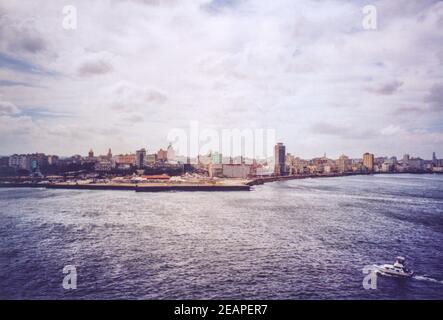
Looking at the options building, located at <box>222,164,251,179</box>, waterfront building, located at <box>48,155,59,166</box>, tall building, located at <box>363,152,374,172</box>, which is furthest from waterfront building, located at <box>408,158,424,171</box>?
waterfront building, located at <box>48,155,59,166</box>

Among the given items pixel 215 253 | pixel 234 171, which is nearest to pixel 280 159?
pixel 234 171

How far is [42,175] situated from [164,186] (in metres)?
9.48

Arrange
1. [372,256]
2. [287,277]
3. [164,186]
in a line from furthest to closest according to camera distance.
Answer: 1. [164,186]
2. [372,256]
3. [287,277]

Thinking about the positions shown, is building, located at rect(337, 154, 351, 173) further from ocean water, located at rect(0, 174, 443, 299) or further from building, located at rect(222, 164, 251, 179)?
ocean water, located at rect(0, 174, 443, 299)

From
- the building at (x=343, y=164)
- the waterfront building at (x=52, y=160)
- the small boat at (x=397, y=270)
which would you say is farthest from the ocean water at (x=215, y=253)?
the building at (x=343, y=164)

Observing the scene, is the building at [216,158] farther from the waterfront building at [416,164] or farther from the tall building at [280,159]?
the waterfront building at [416,164]

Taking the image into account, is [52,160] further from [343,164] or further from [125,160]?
[343,164]

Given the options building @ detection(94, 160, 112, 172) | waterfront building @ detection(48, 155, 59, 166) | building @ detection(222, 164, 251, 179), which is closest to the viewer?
waterfront building @ detection(48, 155, 59, 166)

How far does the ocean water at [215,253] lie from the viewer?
223 inches

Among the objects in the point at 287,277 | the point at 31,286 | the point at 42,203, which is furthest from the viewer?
the point at 42,203

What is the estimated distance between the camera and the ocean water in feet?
18.6
